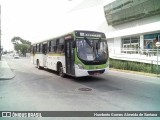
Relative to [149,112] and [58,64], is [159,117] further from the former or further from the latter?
[58,64]

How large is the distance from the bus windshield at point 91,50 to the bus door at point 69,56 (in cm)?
63

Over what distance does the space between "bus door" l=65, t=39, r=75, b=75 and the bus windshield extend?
63 centimetres

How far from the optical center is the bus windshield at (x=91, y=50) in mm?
12211

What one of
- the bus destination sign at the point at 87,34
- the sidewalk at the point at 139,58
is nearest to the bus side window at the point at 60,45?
the bus destination sign at the point at 87,34

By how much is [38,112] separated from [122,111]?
109 inches

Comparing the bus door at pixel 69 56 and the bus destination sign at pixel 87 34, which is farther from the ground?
the bus destination sign at pixel 87 34

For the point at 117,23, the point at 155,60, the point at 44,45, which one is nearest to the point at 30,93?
the point at 44,45

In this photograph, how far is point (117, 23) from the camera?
3791 cm

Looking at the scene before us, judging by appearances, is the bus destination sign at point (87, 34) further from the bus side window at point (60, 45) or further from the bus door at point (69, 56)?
the bus side window at point (60, 45)

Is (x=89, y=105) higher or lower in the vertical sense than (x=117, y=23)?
lower

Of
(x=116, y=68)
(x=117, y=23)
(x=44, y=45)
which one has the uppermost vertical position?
(x=117, y=23)

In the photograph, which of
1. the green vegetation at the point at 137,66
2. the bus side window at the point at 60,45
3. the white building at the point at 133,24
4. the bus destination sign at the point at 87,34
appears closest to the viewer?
the bus destination sign at the point at 87,34

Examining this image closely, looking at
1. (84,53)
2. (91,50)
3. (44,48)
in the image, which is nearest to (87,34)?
(91,50)

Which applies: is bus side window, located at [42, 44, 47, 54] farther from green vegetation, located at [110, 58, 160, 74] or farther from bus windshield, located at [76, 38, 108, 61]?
green vegetation, located at [110, 58, 160, 74]
